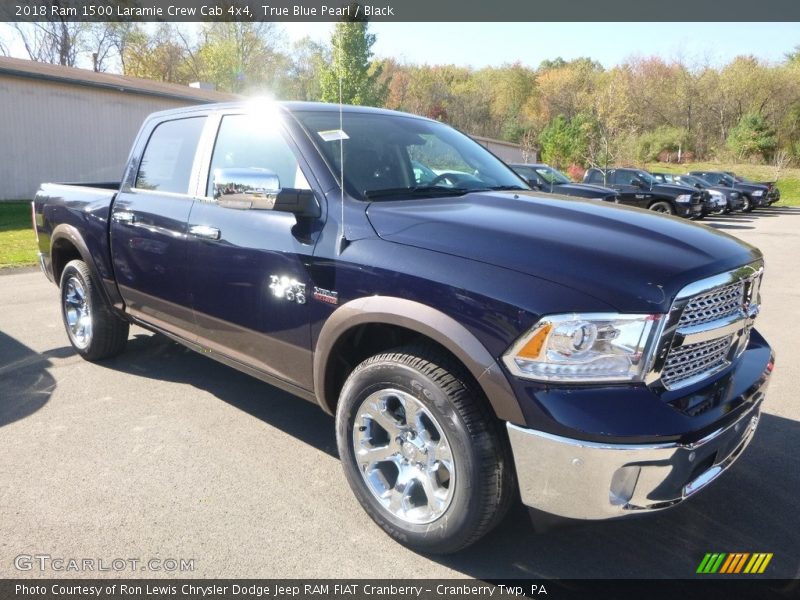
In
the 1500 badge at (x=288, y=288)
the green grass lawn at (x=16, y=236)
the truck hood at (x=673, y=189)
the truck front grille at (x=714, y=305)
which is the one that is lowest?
the green grass lawn at (x=16, y=236)

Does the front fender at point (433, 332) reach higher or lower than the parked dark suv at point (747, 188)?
higher

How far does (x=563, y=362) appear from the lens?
7.31 feet

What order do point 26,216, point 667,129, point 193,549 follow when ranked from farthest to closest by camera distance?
point 667,129 → point 26,216 → point 193,549

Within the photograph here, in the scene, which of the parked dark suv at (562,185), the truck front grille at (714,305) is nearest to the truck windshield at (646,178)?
the parked dark suv at (562,185)

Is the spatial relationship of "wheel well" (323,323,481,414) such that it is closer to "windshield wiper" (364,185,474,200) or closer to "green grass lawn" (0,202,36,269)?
"windshield wiper" (364,185,474,200)

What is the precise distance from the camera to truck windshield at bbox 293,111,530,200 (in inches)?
127

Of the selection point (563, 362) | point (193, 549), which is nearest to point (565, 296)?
point (563, 362)

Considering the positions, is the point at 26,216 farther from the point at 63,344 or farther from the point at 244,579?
the point at 244,579

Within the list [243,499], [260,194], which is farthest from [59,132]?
[243,499]

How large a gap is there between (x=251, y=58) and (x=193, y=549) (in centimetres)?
5396

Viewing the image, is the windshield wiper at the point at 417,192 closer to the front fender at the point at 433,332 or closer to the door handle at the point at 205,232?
the front fender at the point at 433,332

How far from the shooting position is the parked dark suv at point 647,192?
17703 millimetres

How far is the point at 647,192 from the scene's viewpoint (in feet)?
59.2

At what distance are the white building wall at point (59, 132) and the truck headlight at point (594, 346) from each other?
1971 cm
